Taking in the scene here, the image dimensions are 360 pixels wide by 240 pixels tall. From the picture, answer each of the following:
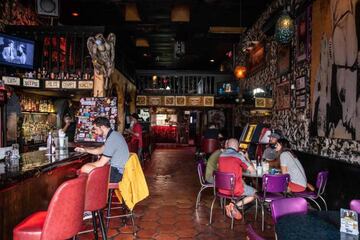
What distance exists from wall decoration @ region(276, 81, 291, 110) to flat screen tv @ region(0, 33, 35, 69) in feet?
18.3

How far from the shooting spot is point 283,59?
6680 mm

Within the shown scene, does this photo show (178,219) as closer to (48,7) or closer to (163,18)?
(48,7)

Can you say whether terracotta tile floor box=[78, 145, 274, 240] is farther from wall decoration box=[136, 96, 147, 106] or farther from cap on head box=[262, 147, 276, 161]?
wall decoration box=[136, 96, 147, 106]

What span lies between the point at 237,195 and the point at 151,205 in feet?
5.90

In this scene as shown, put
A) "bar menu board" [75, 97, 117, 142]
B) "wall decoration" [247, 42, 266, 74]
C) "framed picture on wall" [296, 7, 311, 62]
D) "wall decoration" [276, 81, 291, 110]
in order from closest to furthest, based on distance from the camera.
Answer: "framed picture on wall" [296, 7, 311, 62] → "wall decoration" [276, 81, 291, 110] → "bar menu board" [75, 97, 117, 142] → "wall decoration" [247, 42, 266, 74]

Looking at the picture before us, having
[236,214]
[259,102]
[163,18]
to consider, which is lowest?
[236,214]

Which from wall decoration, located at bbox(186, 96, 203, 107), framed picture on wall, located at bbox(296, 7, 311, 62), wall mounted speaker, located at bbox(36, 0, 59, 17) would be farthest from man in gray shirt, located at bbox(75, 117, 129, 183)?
wall decoration, located at bbox(186, 96, 203, 107)

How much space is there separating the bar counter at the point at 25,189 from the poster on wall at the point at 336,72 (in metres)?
3.86

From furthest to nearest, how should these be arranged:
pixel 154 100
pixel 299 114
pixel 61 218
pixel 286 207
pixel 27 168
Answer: pixel 154 100 → pixel 299 114 → pixel 27 168 → pixel 286 207 → pixel 61 218

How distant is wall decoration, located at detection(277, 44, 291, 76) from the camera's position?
21.0ft

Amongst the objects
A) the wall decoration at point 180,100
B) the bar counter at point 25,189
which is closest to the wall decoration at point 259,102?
the bar counter at point 25,189

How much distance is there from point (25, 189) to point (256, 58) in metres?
7.60

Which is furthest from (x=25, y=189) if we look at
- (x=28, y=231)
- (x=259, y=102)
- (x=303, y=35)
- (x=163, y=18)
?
(x=163, y=18)

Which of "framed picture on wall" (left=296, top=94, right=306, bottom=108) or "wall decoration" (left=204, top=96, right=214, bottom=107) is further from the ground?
"wall decoration" (left=204, top=96, right=214, bottom=107)
